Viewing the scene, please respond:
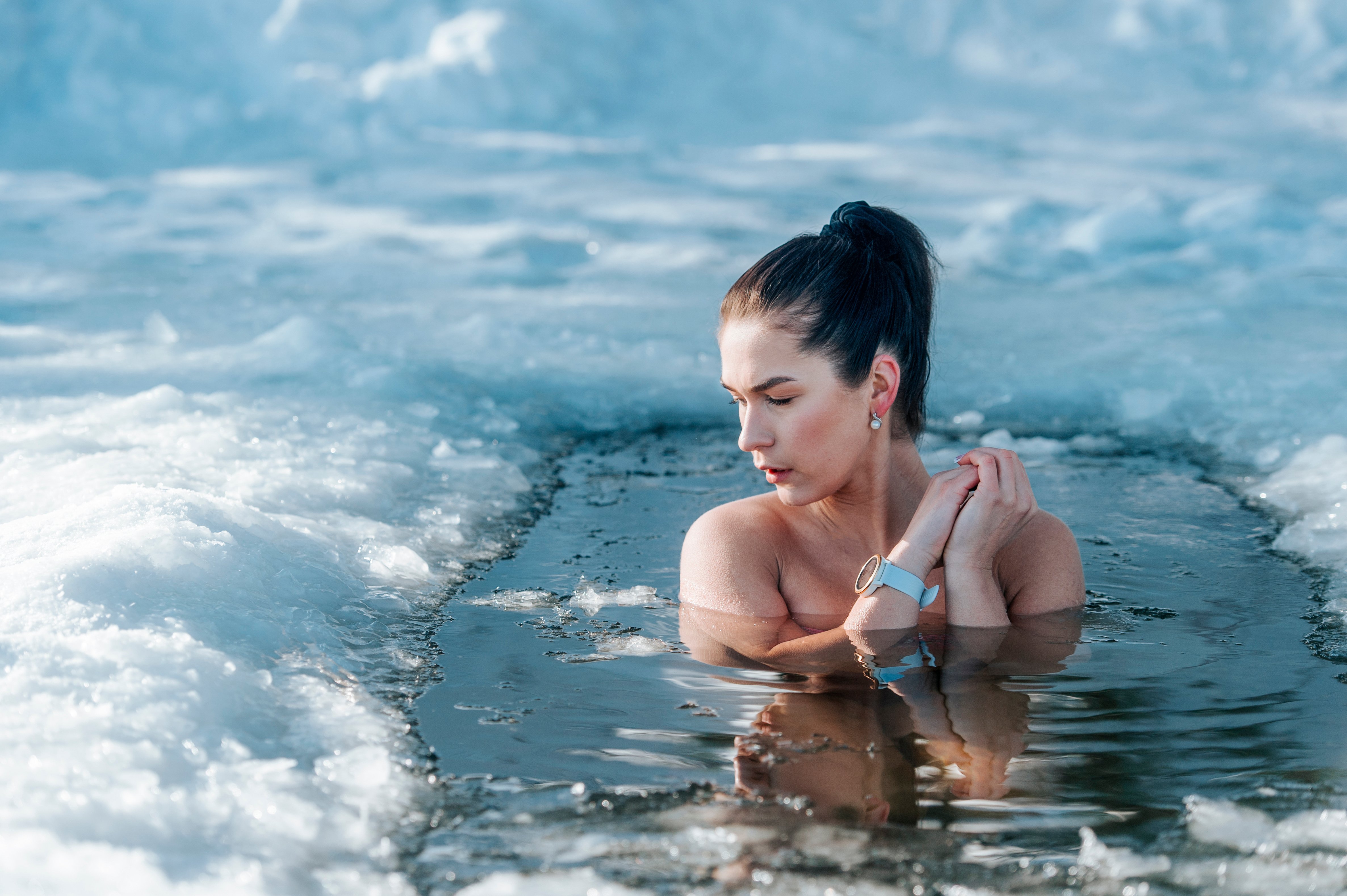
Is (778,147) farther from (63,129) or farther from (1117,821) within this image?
(1117,821)

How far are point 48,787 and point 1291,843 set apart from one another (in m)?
2.02

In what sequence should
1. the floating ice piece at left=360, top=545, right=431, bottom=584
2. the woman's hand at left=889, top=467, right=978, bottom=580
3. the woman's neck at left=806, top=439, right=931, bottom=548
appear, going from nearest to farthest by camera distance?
the woman's hand at left=889, top=467, right=978, bottom=580, the woman's neck at left=806, top=439, right=931, bottom=548, the floating ice piece at left=360, top=545, right=431, bottom=584

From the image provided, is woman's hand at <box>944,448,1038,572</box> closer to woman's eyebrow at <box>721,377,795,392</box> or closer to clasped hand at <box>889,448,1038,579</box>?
clasped hand at <box>889,448,1038,579</box>

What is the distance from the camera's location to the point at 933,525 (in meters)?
2.79

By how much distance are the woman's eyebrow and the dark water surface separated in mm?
632

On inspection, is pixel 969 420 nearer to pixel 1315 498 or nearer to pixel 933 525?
pixel 1315 498

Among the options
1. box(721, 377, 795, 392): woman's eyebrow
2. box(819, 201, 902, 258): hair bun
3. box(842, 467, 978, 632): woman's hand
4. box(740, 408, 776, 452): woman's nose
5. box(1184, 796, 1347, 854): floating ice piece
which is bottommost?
box(1184, 796, 1347, 854): floating ice piece

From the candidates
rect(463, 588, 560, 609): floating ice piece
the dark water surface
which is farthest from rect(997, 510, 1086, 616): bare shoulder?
rect(463, 588, 560, 609): floating ice piece

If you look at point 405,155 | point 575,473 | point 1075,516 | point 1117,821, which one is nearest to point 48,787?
point 1117,821

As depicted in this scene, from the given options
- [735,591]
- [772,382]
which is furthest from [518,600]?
[772,382]

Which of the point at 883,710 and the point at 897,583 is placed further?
the point at 897,583

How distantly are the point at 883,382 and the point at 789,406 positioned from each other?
0.28m

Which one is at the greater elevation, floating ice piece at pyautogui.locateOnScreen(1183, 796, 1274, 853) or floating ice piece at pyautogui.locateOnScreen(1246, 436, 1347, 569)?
floating ice piece at pyautogui.locateOnScreen(1246, 436, 1347, 569)

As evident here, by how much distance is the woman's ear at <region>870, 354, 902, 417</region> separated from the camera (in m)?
2.83
